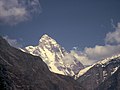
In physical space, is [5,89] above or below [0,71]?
below

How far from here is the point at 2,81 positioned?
86500 mm

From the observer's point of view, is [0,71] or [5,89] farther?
[0,71]

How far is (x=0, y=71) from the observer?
89.5 meters

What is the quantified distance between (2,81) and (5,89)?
3.11m

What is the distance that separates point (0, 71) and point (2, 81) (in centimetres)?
387

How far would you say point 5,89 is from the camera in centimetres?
8412

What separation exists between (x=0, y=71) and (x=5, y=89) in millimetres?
6969
